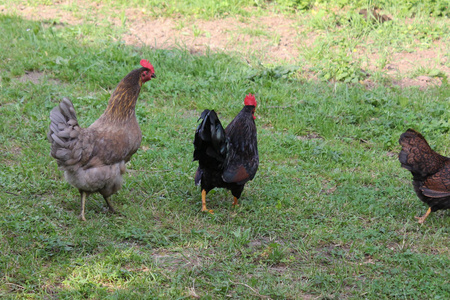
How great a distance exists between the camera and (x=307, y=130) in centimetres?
725

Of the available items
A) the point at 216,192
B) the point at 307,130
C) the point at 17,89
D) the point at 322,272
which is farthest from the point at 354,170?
the point at 17,89

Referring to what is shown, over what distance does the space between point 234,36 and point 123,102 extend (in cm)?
517

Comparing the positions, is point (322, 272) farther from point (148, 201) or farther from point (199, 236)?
point (148, 201)

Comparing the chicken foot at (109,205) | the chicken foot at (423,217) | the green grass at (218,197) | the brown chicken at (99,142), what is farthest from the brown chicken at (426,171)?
the chicken foot at (109,205)

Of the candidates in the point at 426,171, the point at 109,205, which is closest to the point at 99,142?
the point at 109,205

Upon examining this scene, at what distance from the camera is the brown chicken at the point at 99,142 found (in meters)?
4.46

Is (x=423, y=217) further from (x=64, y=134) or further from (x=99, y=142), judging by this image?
(x=64, y=134)

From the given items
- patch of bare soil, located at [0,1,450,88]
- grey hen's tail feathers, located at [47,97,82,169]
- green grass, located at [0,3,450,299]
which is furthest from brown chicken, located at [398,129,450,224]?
patch of bare soil, located at [0,1,450,88]

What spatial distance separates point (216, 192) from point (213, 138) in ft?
4.21

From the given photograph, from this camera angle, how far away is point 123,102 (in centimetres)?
500

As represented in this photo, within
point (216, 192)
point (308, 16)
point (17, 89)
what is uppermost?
point (308, 16)

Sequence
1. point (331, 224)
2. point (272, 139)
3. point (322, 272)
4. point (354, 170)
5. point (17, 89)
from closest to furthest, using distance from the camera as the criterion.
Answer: point (322, 272)
point (331, 224)
point (354, 170)
point (272, 139)
point (17, 89)

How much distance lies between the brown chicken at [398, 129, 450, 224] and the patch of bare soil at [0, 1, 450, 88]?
350cm

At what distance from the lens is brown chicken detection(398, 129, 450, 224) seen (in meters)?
5.12
